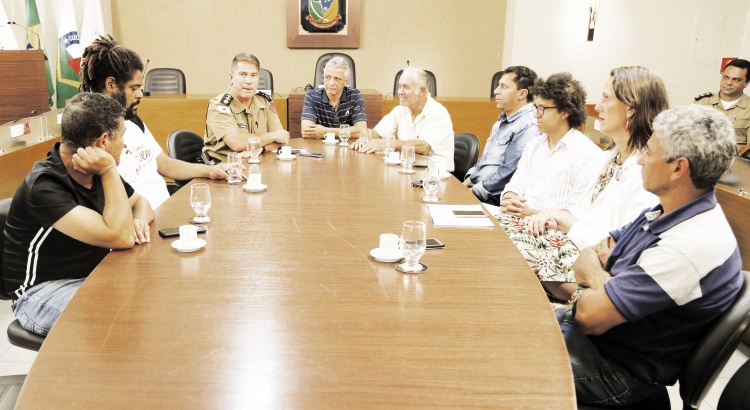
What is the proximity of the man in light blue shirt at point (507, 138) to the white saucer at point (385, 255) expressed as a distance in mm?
1793

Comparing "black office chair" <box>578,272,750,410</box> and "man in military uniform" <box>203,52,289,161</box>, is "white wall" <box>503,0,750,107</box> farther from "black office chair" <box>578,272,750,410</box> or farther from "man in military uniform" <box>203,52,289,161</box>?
"black office chair" <box>578,272,750,410</box>

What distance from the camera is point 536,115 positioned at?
2939mm

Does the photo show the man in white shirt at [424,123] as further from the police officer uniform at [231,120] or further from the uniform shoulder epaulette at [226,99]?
the uniform shoulder epaulette at [226,99]

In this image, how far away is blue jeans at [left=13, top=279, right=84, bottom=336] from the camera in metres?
1.80

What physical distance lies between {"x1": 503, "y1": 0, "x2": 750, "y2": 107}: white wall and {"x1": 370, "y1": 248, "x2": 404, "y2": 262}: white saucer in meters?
6.11

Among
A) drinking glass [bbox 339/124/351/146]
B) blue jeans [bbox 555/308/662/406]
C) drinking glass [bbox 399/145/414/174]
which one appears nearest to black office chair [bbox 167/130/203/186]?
drinking glass [bbox 339/124/351/146]

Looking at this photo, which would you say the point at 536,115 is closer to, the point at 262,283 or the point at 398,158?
the point at 398,158

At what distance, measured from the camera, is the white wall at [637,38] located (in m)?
6.70

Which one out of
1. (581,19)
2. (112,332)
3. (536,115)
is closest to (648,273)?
(112,332)

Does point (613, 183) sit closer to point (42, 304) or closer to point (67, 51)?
point (42, 304)

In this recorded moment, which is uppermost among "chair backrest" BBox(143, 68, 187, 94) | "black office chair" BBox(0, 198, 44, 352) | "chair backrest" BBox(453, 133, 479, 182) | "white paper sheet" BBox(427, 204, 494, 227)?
"chair backrest" BBox(143, 68, 187, 94)

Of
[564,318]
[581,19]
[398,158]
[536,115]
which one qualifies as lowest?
[564,318]

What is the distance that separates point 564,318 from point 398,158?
1.68 metres

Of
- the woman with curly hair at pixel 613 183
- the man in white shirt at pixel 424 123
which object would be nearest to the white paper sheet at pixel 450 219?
the woman with curly hair at pixel 613 183
